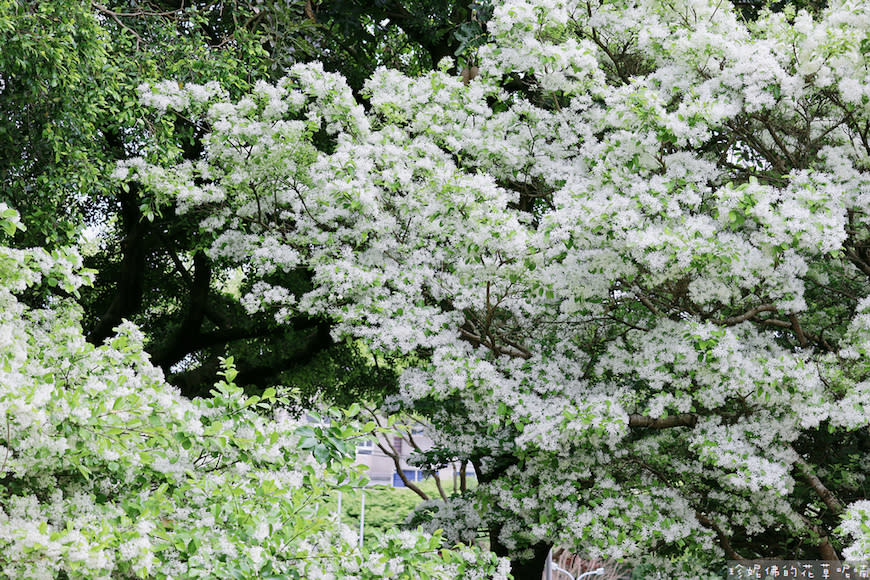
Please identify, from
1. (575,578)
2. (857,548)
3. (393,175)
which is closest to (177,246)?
(393,175)

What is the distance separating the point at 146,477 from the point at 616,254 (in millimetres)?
3933

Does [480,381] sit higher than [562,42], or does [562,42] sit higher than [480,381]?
[562,42]

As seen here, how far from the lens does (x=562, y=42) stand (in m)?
8.18

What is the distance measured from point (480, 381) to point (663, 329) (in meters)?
1.53

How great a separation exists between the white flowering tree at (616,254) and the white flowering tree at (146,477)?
2.81 metres

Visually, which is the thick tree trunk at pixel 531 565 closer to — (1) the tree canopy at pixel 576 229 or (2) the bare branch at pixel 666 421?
(1) the tree canopy at pixel 576 229

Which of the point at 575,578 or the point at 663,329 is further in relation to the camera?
the point at 575,578

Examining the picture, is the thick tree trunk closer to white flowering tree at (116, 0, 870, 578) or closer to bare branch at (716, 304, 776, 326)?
white flowering tree at (116, 0, 870, 578)

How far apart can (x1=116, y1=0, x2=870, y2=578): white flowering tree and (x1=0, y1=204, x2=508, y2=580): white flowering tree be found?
281 centimetres

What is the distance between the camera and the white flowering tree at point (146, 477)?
316cm

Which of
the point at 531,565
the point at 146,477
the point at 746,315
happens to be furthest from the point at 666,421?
the point at 146,477

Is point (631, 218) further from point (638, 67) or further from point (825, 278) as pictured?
point (638, 67)

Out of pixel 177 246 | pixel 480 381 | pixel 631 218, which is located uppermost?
pixel 177 246

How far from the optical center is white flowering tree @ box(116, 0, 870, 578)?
20.9 ft
